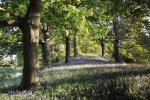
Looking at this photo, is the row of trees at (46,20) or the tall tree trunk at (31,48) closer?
the tall tree trunk at (31,48)

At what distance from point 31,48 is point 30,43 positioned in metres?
0.20

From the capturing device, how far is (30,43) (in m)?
8.61

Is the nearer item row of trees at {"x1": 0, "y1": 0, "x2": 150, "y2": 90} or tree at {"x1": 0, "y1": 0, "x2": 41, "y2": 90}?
tree at {"x1": 0, "y1": 0, "x2": 41, "y2": 90}

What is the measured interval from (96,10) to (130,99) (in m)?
15.2

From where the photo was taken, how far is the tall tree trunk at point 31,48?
8398 millimetres

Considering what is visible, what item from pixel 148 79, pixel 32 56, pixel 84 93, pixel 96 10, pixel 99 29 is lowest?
pixel 84 93

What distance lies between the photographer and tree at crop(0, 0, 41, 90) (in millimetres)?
8414

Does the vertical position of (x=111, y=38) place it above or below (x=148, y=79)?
above

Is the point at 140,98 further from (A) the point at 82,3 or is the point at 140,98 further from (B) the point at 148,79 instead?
(A) the point at 82,3

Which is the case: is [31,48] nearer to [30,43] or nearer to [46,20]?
[30,43]

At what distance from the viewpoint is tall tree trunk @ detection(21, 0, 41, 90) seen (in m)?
8.40

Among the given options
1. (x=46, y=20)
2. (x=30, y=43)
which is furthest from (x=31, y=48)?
(x=46, y=20)

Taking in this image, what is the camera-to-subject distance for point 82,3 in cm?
2075

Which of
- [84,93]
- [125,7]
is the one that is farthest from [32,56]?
[125,7]
